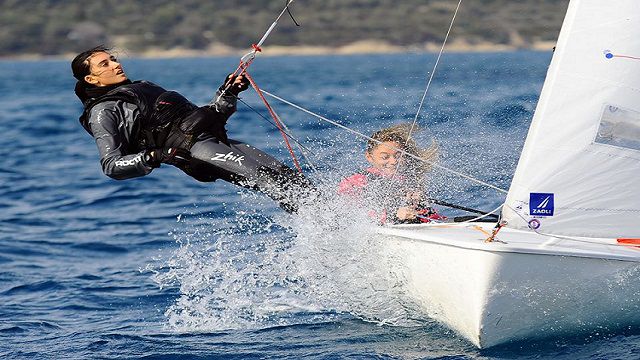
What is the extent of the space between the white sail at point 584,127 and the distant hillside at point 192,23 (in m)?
63.3

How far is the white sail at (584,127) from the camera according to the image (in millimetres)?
4605

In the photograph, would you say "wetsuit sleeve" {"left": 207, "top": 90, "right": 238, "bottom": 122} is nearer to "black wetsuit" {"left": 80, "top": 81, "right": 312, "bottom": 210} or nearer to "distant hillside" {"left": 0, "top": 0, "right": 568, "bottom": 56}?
"black wetsuit" {"left": 80, "top": 81, "right": 312, "bottom": 210}

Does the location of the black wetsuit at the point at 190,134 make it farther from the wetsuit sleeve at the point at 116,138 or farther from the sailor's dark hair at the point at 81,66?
the sailor's dark hair at the point at 81,66

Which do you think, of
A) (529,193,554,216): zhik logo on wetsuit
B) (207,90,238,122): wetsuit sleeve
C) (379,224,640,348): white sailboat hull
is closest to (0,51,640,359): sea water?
(379,224,640,348): white sailboat hull

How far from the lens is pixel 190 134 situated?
5461 mm

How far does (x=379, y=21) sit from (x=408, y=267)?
69.8 meters

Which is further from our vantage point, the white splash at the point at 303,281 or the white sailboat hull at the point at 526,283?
the white splash at the point at 303,281

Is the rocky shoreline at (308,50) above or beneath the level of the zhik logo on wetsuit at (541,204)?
above

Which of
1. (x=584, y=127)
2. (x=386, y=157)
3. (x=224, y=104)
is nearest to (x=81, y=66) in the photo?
(x=224, y=104)

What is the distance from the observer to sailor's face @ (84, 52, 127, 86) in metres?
5.57

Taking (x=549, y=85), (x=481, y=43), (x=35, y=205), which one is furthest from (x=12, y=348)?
(x=481, y=43)

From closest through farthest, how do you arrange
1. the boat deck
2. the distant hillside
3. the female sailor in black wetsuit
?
the boat deck, the female sailor in black wetsuit, the distant hillside

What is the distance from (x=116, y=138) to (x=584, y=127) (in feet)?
7.65

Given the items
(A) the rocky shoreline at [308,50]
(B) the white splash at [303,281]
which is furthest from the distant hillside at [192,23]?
(B) the white splash at [303,281]
